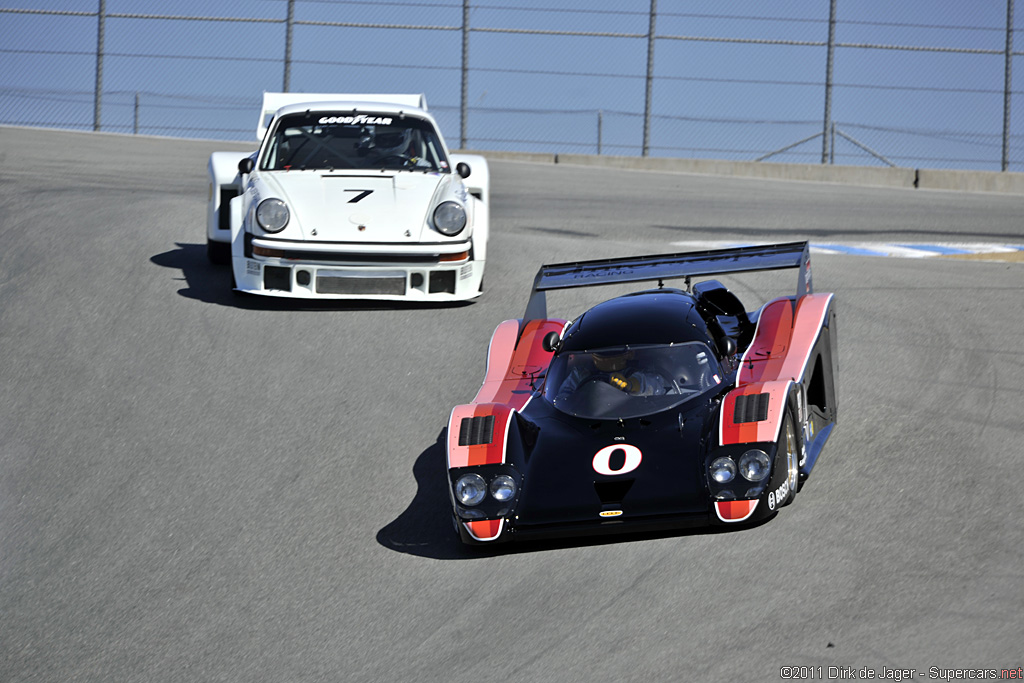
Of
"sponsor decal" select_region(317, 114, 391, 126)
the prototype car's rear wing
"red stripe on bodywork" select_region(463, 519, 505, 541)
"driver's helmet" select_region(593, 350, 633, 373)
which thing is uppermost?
"sponsor decal" select_region(317, 114, 391, 126)

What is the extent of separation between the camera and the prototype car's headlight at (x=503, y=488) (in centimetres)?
544

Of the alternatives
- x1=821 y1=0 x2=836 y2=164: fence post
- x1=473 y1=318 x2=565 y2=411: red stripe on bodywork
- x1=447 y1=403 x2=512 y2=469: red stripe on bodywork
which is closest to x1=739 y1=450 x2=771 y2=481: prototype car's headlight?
x1=447 y1=403 x2=512 y2=469: red stripe on bodywork

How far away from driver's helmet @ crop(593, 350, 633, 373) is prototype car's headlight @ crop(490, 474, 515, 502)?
0.93 m

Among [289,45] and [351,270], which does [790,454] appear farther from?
[289,45]

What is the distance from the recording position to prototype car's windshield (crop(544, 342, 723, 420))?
589cm

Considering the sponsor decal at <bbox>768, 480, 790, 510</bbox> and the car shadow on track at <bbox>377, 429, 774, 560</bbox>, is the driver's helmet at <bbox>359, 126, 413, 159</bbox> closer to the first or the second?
the car shadow on track at <bbox>377, 429, 774, 560</bbox>

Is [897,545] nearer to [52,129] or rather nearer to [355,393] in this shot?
[355,393]

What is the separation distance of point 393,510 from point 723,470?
1.85 metres

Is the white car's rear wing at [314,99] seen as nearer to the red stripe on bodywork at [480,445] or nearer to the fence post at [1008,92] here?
the red stripe on bodywork at [480,445]

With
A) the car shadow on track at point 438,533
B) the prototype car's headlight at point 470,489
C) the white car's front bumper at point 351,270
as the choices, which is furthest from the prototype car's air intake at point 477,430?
the white car's front bumper at point 351,270

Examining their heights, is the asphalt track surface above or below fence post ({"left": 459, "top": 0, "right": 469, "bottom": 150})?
below

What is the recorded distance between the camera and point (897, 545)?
5141mm

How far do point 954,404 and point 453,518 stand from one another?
10.1 feet

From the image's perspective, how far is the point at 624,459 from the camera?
548cm
